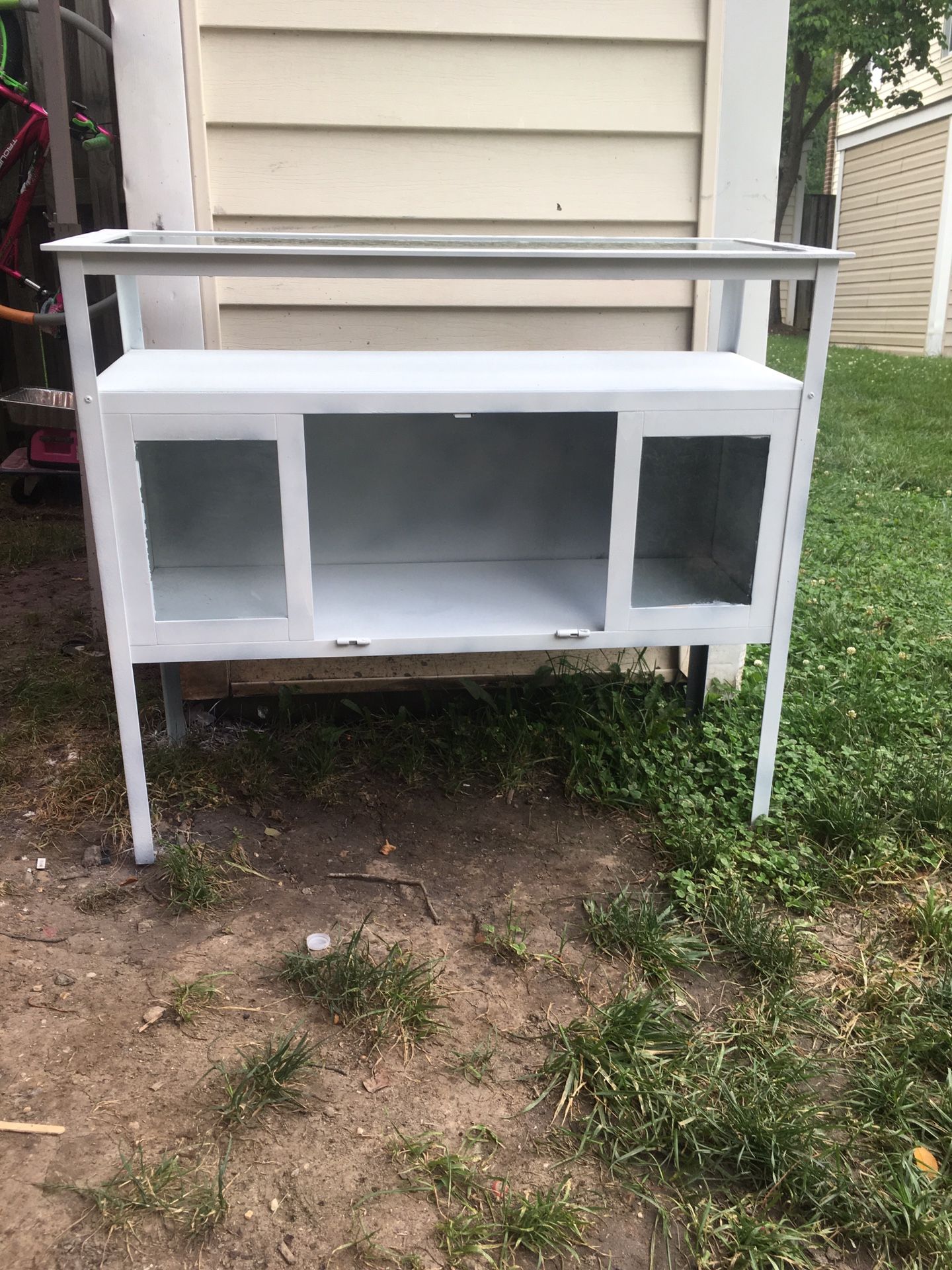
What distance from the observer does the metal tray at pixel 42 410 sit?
4566 mm

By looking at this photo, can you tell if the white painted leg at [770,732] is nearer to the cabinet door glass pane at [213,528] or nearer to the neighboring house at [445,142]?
the neighboring house at [445,142]

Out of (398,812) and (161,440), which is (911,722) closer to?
(398,812)

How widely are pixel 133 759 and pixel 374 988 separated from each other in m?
0.72

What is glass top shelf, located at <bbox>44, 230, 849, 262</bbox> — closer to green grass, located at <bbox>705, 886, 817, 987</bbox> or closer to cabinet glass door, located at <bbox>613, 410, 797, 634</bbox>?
cabinet glass door, located at <bbox>613, 410, 797, 634</bbox>

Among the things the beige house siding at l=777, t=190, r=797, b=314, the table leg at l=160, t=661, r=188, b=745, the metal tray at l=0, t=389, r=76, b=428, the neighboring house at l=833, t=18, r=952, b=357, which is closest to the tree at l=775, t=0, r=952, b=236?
the neighboring house at l=833, t=18, r=952, b=357

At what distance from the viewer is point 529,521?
280 cm

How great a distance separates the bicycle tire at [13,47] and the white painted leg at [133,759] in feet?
12.9

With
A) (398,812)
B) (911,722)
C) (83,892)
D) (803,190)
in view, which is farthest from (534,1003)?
(803,190)

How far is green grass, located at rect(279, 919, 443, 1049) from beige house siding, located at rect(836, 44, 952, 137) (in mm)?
13421

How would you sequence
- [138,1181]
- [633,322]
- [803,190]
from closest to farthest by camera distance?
[138,1181] → [633,322] → [803,190]

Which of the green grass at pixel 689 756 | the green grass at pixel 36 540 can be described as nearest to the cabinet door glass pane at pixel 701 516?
the green grass at pixel 689 756

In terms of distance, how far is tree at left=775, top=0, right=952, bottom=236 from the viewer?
12.4 meters

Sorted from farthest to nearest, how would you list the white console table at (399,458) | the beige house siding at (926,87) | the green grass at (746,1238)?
the beige house siding at (926,87) → the white console table at (399,458) → the green grass at (746,1238)

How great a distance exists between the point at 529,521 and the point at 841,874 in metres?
1.22
